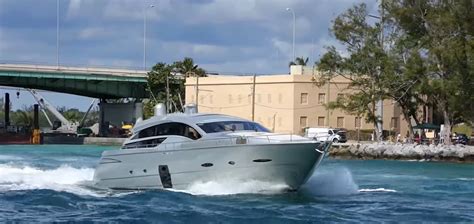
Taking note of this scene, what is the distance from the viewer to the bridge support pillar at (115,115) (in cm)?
12194

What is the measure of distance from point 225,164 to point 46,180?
10.1 m

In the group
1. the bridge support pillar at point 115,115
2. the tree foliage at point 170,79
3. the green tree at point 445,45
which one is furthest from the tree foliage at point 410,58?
the bridge support pillar at point 115,115

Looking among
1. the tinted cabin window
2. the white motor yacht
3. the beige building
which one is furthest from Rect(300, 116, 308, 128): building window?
the tinted cabin window

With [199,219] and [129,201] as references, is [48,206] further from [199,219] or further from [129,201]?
[199,219]

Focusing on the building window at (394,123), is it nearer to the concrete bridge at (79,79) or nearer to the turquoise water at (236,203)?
the concrete bridge at (79,79)

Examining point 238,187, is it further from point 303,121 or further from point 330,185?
point 303,121

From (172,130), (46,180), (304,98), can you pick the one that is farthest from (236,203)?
(304,98)

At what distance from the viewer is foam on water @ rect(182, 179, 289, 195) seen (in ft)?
90.1

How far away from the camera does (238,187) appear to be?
27.6 meters

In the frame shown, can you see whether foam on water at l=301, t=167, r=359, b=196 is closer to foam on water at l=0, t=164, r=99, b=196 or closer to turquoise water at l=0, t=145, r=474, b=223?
turquoise water at l=0, t=145, r=474, b=223

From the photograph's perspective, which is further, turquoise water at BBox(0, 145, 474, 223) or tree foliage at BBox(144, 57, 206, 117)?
tree foliage at BBox(144, 57, 206, 117)

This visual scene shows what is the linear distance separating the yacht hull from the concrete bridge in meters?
75.9

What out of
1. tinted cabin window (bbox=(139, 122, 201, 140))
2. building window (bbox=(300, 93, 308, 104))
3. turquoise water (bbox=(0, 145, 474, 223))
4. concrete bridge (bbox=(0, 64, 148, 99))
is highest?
concrete bridge (bbox=(0, 64, 148, 99))

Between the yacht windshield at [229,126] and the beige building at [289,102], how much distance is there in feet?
201
